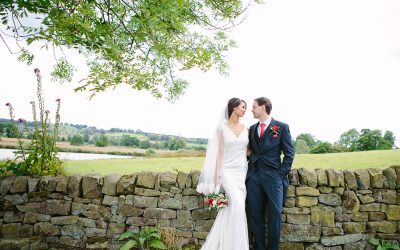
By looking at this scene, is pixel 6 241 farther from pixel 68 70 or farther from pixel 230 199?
pixel 230 199

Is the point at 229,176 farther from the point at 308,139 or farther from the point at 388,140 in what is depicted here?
the point at 388,140

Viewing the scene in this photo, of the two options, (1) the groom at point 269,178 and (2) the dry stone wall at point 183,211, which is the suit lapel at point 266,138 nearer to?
(1) the groom at point 269,178

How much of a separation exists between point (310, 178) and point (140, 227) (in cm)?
329

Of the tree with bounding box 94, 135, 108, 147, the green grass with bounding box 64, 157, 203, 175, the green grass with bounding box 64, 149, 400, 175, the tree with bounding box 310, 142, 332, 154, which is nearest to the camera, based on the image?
the green grass with bounding box 64, 149, 400, 175

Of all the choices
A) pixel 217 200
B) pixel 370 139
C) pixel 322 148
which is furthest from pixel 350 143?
pixel 217 200

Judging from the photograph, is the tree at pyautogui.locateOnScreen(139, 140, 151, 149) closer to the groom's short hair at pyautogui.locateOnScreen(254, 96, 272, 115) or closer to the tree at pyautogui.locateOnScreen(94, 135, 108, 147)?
the tree at pyautogui.locateOnScreen(94, 135, 108, 147)

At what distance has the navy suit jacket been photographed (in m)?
5.04

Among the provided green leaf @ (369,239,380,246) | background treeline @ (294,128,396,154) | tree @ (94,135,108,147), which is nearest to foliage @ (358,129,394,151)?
background treeline @ (294,128,396,154)

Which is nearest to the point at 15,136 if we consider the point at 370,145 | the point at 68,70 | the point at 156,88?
the point at 68,70

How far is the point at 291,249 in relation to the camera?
18.2 ft

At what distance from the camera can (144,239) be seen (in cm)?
545

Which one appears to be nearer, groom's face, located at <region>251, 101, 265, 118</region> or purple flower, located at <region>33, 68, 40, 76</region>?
groom's face, located at <region>251, 101, 265, 118</region>

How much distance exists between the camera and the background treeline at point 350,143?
46.5 ft

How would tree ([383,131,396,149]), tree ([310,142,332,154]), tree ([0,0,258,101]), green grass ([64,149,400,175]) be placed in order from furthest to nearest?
tree ([383,131,396,149]) < tree ([310,142,332,154]) < green grass ([64,149,400,175]) < tree ([0,0,258,101])
